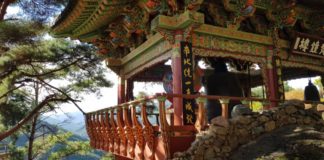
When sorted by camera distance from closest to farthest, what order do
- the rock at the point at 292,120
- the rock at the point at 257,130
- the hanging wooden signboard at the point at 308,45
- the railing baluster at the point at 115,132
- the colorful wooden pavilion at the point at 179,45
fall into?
the rock at the point at 257,130
the rock at the point at 292,120
the colorful wooden pavilion at the point at 179,45
the railing baluster at the point at 115,132
the hanging wooden signboard at the point at 308,45

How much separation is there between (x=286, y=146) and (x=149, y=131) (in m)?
2.56

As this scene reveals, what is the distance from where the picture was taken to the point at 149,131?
6.36m

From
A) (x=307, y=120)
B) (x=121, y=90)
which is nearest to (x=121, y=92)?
(x=121, y=90)

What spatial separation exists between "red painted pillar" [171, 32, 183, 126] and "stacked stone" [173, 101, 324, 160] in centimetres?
126

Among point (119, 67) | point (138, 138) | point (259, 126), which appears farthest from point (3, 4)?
point (259, 126)

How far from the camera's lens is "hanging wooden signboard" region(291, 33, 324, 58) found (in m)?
9.18

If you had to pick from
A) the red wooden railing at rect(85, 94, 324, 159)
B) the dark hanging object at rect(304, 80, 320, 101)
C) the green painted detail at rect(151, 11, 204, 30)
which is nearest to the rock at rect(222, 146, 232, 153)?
the red wooden railing at rect(85, 94, 324, 159)

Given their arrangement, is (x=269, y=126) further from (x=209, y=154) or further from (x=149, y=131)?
(x=149, y=131)

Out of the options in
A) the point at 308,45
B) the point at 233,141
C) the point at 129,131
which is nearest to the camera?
the point at 233,141

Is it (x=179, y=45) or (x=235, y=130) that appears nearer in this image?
(x=235, y=130)

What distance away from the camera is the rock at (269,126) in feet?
18.8

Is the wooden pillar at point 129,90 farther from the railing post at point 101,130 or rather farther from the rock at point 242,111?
the rock at point 242,111

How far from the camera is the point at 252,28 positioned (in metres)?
9.01

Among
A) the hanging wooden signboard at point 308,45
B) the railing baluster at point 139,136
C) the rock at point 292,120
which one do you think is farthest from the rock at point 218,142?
the hanging wooden signboard at point 308,45
